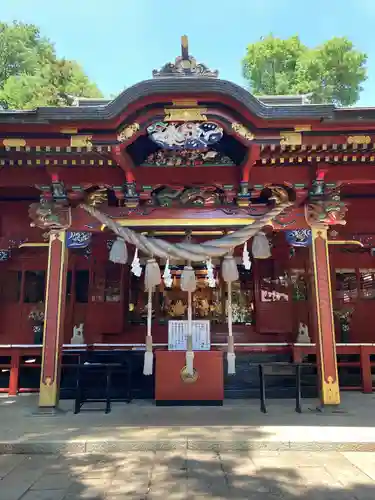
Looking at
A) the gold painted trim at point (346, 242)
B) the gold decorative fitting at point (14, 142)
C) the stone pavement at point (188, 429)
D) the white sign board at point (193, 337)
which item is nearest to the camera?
the stone pavement at point (188, 429)

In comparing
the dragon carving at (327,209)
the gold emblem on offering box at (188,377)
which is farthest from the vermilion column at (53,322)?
the dragon carving at (327,209)

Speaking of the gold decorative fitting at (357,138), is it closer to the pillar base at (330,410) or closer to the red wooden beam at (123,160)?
the red wooden beam at (123,160)

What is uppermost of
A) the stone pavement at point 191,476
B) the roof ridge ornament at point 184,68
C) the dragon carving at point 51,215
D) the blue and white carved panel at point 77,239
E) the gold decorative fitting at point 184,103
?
the roof ridge ornament at point 184,68

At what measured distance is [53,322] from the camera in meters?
6.98

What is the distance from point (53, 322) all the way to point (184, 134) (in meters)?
4.16

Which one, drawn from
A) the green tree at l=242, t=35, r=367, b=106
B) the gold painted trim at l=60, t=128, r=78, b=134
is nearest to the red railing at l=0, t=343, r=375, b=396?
the gold painted trim at l=60, t=128, r=78, b=134

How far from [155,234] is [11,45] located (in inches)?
1095

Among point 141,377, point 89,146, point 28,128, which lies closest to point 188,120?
point 89,146

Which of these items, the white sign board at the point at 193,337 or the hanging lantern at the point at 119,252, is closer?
the hanging lantern at the point at 119,252

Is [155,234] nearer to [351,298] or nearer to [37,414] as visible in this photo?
[37,414]

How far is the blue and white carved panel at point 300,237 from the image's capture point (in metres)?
7.33

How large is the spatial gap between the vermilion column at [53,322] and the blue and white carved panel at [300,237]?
174 inches

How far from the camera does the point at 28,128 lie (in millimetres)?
6406

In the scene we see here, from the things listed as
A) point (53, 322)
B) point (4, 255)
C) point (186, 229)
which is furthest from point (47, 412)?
point (4, 255)
